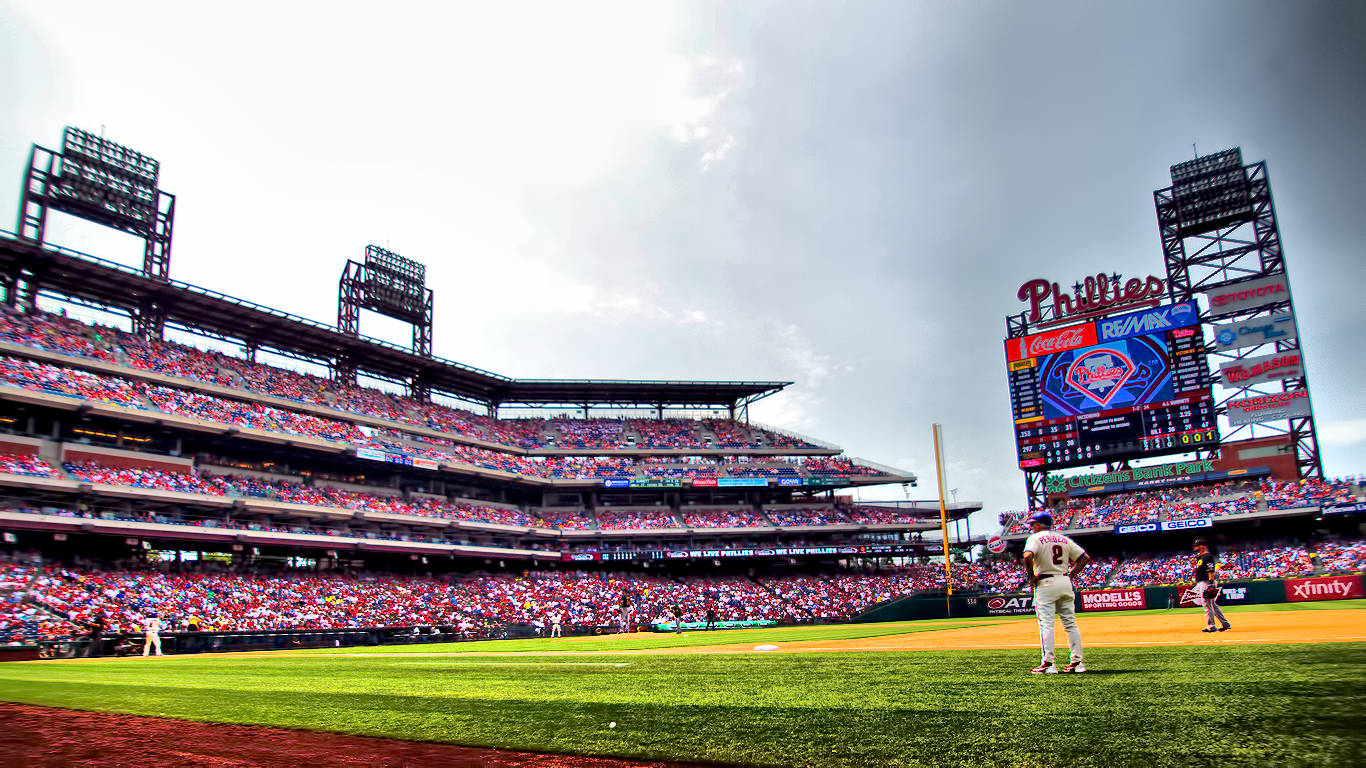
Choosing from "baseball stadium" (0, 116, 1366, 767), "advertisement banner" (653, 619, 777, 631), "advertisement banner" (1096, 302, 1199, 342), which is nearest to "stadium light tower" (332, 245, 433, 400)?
"baseball stadium" (0, 116, 1366, 767)

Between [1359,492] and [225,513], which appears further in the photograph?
[1359,492]

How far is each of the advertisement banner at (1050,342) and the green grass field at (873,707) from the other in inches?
1775

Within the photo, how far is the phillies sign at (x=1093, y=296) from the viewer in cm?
5088

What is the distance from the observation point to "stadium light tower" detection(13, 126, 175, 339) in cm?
4112

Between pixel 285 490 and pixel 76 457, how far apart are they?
1018 cm

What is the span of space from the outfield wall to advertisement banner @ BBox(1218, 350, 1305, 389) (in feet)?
57.7

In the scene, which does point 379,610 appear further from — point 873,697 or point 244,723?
point 873,697

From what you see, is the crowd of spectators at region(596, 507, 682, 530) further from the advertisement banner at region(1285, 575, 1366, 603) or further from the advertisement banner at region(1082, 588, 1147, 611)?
the advertisement banner at region(1285, 575, 1366, 603)

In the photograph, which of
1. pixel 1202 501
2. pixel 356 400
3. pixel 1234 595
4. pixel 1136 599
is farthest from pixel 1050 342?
pixel 356 400

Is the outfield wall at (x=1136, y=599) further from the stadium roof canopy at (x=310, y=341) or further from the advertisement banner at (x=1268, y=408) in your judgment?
the stadium roof canopy at (x=310, y=341)

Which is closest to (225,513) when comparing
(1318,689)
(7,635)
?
(7,635)

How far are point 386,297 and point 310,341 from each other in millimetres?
6641

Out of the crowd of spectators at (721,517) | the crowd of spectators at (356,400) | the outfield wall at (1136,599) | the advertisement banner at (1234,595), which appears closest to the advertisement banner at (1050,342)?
the outfield wall at (1136,599)

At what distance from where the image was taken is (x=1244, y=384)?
4741 centimetres
